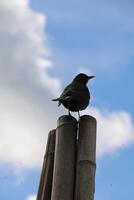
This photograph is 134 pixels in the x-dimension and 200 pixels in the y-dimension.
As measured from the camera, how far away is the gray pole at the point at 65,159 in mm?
10367

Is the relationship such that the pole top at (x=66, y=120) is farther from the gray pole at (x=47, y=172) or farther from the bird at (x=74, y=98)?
the bird at (x=74, y=98)

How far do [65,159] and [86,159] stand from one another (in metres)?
0.39

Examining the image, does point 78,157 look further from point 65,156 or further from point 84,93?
point 84,93

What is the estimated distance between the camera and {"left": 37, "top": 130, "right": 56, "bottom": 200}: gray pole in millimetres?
10742

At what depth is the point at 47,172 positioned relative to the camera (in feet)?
36.1

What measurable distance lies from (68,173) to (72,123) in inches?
41.9

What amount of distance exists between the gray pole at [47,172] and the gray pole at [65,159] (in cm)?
31

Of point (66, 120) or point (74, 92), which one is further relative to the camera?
point (74, 92)

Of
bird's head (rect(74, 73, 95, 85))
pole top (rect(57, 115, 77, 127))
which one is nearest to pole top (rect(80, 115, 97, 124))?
pole top (rect(57, 115, 77, 127))

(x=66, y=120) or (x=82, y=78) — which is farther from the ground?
(x=82, y=78)

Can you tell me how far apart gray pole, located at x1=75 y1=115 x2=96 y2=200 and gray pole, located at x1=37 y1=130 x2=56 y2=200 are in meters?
0.61

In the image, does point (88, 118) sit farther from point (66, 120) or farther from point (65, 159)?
point (65, 159)

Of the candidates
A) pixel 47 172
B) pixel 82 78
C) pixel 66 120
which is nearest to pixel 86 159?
pixel 47 172

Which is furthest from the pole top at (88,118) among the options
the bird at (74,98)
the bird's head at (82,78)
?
the bird's head at (82,78)
